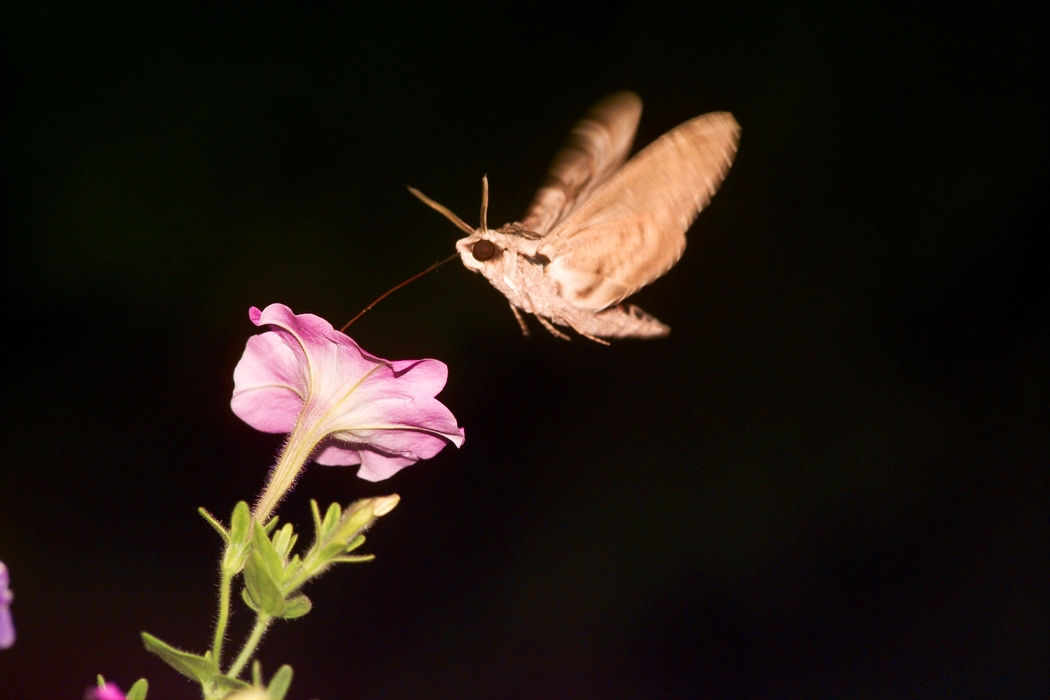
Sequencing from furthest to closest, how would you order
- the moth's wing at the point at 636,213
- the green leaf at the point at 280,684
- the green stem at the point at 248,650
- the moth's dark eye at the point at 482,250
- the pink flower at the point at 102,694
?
the moth's wing at the point at 636,213
the moth's dark eye at the point at 482,250
the green stem at the point at 248,650
the green leaf at the point at 280,684
the pink flower at the point at 102,694

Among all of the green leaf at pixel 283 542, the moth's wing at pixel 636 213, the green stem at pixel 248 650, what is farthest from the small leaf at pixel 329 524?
the moth's wing at pixel 636 213

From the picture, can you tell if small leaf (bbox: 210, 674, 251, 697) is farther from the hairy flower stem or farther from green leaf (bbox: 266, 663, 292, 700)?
the hairy flower stem

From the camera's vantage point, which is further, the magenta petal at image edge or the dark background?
the dark background

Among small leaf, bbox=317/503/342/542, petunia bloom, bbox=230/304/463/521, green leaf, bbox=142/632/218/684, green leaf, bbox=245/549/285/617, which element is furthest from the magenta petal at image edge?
green leaf, bbox=142/632/218/684

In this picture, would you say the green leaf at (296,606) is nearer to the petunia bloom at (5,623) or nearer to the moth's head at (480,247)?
the petunia bloom at (5,623)

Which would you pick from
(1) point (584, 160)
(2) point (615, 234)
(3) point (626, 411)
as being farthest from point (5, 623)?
(3) point (626, 411)

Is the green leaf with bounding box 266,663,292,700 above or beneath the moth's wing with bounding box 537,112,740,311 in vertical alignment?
beneath

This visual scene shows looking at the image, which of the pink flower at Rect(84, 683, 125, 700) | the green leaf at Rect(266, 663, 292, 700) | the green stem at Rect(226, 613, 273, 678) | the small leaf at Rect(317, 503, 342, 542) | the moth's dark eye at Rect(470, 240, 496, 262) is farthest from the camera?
the moth's dark eye at Rect(470, 240, 496, 262)
